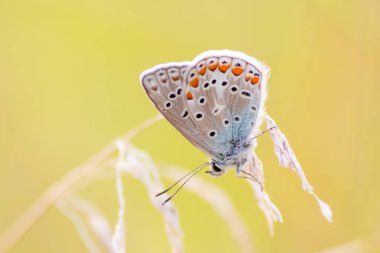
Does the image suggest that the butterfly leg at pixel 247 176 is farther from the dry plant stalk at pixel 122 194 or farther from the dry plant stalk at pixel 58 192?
the dry plant stalk at pixel 58 192

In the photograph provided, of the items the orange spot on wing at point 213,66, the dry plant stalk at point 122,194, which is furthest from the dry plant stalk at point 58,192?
the orange spot on wing at point 213,66

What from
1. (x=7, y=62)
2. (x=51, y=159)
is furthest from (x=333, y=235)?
(x=7, y=62)

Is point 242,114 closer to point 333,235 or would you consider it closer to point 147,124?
point 147,124

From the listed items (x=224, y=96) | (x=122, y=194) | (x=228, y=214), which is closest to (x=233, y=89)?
(x=224, y=96)

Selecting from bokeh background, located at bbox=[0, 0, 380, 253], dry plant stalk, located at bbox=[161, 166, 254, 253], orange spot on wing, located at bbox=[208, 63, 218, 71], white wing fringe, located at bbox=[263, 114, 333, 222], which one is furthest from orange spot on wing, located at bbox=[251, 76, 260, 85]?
bokeh background, located at bbox=[0, 0, 380, 253]

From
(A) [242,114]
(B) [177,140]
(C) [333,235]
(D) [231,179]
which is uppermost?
(A) [242,114]

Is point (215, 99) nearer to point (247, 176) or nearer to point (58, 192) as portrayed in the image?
point (247, 176)
